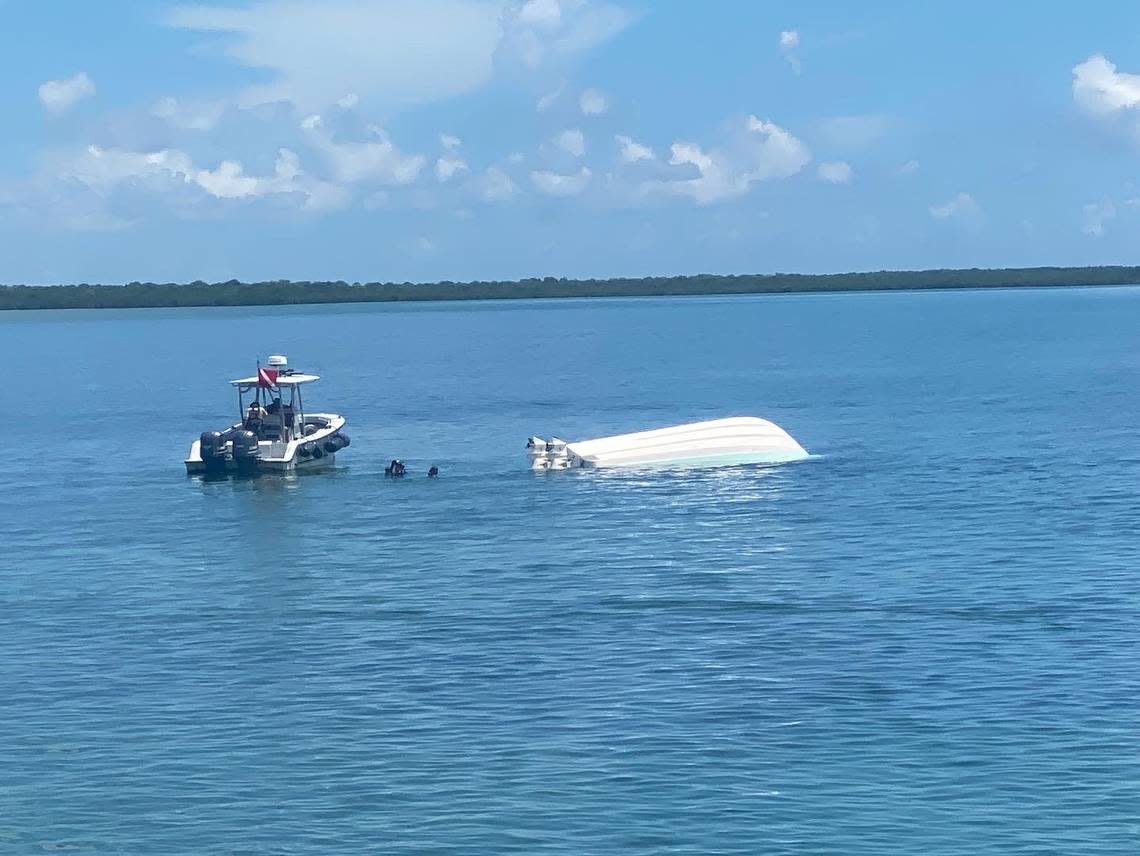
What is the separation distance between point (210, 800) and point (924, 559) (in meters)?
29.2

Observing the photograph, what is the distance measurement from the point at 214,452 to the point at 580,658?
40.8 m

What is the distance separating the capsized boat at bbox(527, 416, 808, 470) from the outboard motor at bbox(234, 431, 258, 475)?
13089 mm

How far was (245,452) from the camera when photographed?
78.6 metres

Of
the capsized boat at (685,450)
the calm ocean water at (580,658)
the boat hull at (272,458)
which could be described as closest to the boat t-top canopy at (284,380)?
the boat hull at (272,458)

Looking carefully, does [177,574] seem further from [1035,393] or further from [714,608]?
[1035,393]

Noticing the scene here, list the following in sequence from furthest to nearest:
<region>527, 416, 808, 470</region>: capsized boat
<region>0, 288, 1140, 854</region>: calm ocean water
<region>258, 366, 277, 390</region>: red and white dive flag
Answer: <region>258, 366, 277, 390</region>: red and white dive flag
<region>527, 416, 808, 470</region>: capsized boat
<region>0, 288, 1140, 854</region>: calm ocean water

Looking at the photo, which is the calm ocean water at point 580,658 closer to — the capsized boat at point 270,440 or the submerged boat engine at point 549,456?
the submerged boat engine at point 549,456

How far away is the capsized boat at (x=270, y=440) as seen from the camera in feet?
258

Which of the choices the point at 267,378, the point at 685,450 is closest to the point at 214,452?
the point at 267,378

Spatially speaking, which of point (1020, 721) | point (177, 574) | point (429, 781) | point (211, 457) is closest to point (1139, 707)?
point (1020, 721)

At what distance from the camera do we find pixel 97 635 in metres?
45.8

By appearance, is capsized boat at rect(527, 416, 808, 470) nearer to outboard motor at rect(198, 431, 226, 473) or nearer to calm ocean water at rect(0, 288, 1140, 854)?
calm ocean water at rect(0, 288, 1140, 854)

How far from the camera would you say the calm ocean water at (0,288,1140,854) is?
30.6 meters

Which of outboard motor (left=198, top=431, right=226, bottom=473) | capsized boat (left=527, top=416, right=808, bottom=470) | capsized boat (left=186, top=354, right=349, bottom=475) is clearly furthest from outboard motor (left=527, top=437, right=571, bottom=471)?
outboard motor (left=198, top=431, right=226, bottom=473)
